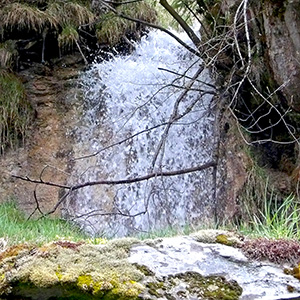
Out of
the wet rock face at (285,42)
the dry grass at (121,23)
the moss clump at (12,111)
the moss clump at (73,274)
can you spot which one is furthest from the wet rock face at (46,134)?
the moss clump at (73,274)

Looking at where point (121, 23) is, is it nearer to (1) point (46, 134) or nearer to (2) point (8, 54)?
(2) point (8, 54)

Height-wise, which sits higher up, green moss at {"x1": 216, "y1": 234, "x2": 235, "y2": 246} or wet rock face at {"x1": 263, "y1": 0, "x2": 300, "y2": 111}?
wet rock face at {"x1": 263, "y1": 0, "x2": 300, "y2": 111}

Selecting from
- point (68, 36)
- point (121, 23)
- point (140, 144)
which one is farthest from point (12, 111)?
point (121, 23)

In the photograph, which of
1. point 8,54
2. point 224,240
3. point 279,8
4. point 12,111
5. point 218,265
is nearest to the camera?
point 218,265

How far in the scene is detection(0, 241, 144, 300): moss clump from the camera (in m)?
2.19

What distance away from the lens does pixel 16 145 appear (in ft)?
23.1

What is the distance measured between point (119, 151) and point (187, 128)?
0.94 meters

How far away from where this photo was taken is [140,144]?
666 centimetres

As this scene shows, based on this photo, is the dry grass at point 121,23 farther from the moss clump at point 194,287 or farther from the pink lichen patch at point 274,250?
the moss clump at point 194,287

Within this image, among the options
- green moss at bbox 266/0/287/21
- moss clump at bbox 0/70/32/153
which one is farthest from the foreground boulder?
moss clump at bbox 0/70/32/153

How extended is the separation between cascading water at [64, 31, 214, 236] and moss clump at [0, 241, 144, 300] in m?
3.22

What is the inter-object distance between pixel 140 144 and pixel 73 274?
176 inches

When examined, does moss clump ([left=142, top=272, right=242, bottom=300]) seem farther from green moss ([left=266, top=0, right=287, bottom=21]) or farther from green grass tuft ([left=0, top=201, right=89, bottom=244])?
green moss ([left=266, top=0, right=287, bottom=21])

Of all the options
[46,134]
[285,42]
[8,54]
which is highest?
[8,54]
